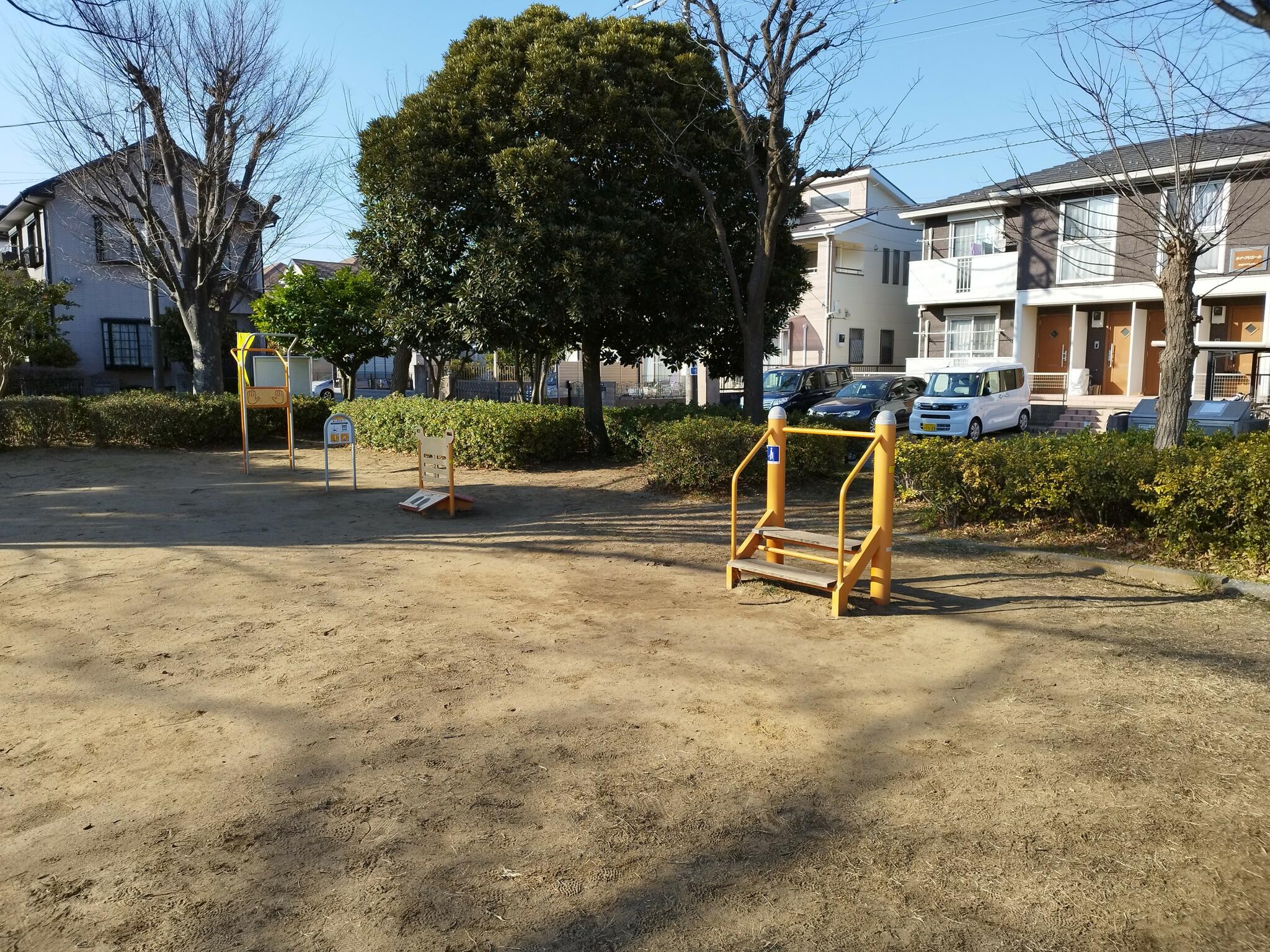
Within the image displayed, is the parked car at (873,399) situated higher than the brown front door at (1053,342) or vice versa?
the brown front door at (1053,342)

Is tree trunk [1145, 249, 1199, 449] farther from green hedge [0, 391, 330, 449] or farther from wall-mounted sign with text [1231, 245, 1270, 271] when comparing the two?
green hedge [0, 391, 330, 449]

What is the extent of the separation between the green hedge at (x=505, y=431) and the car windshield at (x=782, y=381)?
28.7 ft

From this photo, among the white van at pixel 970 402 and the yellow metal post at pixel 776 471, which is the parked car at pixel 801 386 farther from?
the yellow metal post at pixel 776 471

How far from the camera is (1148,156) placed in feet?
39.4

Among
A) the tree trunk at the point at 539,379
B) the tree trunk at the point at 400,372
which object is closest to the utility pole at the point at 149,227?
the tree trunk at the point at 400,372

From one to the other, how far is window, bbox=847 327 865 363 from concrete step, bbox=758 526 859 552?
27951mm

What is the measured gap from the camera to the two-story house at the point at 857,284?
32.4 m

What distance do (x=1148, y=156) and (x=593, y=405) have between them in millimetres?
8839

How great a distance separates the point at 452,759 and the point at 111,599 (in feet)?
13.5

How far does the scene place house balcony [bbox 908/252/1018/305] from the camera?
25688 millimetres

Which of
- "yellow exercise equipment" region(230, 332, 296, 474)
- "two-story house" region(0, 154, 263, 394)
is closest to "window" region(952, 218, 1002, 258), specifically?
"yellow exercise equipment" region(230, 332, 296, 474)

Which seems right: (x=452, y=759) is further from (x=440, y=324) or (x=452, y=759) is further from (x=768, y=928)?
(x=440, y=324)

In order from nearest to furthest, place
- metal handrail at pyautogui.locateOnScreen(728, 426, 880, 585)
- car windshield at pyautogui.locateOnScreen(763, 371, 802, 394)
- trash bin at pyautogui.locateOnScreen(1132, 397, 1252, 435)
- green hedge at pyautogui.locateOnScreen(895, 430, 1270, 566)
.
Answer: metal handrail at pyautogui.locateOnScreen(728, 426, 880, 585), green hedge at pyautogui.locateOnScreen(895, 430, 1270, 566), trash bin at pyautogui.locateOnScreen(1132, 397, 1252, 435), car windshield at pyautogui.locateOnScreen(763, 371, 802, 394)

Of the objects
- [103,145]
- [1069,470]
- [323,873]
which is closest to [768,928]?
[323,873]
